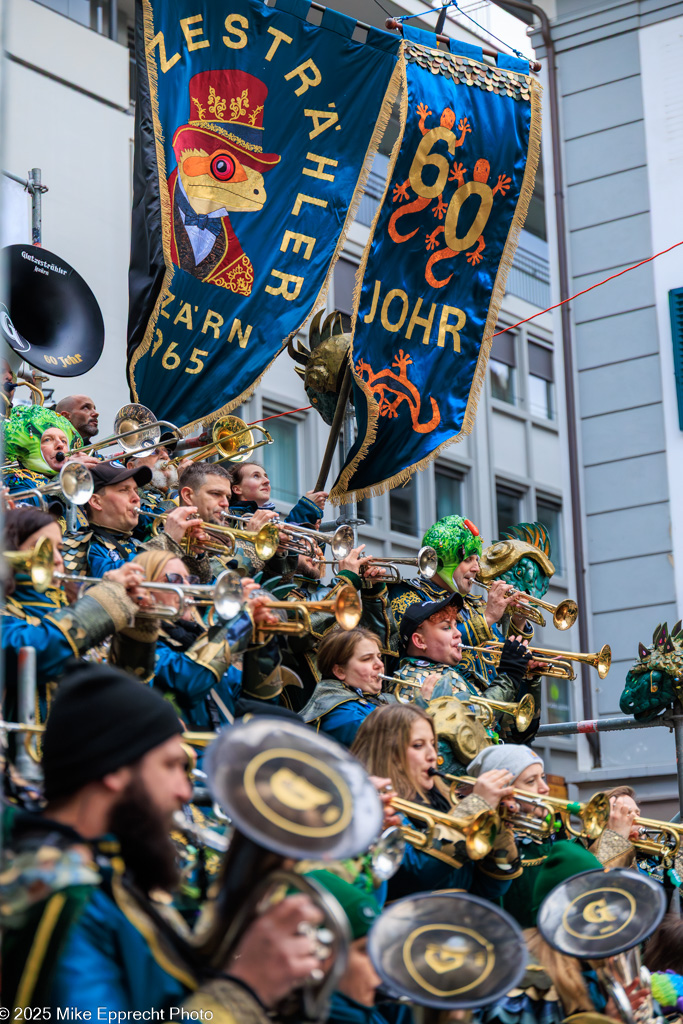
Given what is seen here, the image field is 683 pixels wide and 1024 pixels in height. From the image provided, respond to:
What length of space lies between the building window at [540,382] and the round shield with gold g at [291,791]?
2172 centimetres

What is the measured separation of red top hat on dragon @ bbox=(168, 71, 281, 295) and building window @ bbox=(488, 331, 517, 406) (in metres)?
14.9

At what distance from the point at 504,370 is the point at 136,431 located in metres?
17.0

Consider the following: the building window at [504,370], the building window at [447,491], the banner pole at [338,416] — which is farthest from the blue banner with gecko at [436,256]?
the building window at [504,370]

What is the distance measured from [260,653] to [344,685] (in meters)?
0.51

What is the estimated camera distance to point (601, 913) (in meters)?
4.38

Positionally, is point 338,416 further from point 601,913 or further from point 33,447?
point 601,913

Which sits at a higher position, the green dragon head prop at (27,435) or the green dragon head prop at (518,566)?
the green dragon head prop at (27,435)

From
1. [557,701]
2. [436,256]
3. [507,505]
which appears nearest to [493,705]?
[436,256]

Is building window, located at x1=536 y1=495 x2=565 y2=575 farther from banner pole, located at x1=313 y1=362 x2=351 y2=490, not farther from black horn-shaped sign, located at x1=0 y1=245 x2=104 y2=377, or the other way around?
black horn-shaped sign, located at x1=0 y1=245 x2=104 y2=377

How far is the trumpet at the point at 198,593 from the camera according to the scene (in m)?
5.01

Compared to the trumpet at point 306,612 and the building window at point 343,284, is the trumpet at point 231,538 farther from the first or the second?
the building window at point 343,284

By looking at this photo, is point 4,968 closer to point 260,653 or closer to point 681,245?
point 260,653

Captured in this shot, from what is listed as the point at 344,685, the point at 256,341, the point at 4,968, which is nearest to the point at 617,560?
the point at 256,341

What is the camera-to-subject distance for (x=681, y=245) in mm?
13695
